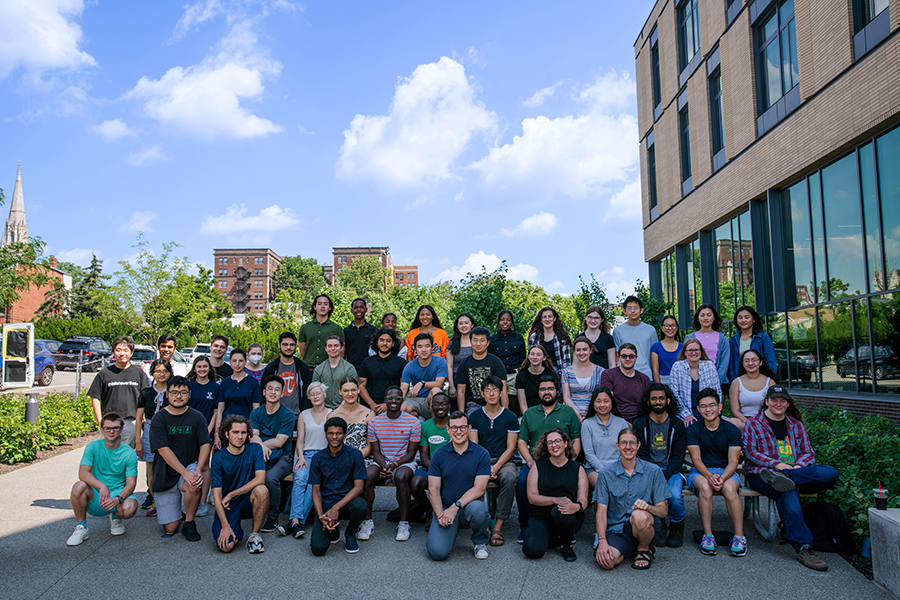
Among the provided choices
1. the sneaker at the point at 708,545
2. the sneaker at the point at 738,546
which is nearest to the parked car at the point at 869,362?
the sneaker at the point at 738,546

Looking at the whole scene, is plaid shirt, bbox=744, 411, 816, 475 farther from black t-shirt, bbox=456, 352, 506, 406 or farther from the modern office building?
the modern office building

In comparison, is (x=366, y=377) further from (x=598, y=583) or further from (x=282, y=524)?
(x=598, y=583)

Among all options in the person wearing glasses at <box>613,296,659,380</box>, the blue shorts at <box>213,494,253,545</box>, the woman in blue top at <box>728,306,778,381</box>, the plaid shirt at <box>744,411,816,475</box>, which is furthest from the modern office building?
the blue shorts at <box>213,494,253,545</box>

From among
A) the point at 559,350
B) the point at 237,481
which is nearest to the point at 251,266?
the point at 559,350

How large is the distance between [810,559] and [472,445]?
3.09m

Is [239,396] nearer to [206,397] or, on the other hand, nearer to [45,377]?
[206,397]

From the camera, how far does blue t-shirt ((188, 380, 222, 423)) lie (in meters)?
7.06

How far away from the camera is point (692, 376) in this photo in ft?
22.1

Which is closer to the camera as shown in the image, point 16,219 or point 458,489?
point 458,489

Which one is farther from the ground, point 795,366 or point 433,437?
point 795,366

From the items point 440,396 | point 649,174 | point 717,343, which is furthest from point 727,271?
point 440,396

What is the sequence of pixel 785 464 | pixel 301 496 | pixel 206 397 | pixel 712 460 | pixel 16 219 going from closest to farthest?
pixel 785 464 → pixel 712 460 → pixel 301 496 → pixel 206 397 → pixel 16 219

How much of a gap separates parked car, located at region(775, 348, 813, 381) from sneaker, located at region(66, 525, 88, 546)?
13.4 meters

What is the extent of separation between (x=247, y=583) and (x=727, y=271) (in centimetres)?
1612
